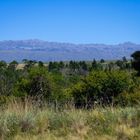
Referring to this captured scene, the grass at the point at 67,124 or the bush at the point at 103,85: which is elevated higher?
the grass at the point at 67,124

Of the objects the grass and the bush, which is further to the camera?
the bush

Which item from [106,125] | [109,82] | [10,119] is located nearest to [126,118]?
[106,125]

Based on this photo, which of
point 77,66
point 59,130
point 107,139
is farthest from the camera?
point 77,66

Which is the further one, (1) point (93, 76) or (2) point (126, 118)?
(1) point (93, 76)

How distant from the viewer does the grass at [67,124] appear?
8.02 meters

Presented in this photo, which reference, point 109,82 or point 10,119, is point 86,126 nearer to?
point 10,119

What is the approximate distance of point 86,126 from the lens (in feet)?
28.3

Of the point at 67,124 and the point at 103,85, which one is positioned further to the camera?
the point at 103,85

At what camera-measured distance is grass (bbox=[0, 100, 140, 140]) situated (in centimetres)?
802

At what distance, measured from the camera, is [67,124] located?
8.87 metres

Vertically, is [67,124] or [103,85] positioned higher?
[67,124]

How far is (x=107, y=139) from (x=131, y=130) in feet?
1.96

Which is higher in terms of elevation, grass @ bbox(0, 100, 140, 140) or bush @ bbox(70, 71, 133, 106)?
grass @ bbox(0, 100, 140, 140)

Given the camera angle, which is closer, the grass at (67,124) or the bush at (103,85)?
the grass at (67,124)
